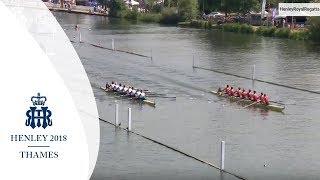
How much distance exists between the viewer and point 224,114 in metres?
18.3

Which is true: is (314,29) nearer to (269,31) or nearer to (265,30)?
(269,31)

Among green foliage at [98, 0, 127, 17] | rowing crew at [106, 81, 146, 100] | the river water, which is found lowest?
the river water

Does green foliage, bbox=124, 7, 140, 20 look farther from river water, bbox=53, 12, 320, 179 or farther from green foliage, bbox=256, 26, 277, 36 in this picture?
green foliage, bbox=256, 26, 277, 36

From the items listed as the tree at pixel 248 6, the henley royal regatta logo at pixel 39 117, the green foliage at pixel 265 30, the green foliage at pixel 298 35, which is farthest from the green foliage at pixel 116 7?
the henley royal regatta logo at pixel 39 117

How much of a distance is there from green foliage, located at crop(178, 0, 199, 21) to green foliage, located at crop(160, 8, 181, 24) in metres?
0.81

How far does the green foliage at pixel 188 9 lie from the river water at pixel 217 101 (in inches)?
402

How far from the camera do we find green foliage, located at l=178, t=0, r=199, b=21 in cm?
5091

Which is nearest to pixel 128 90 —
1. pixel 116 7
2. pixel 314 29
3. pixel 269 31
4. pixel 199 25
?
pixel 314 29

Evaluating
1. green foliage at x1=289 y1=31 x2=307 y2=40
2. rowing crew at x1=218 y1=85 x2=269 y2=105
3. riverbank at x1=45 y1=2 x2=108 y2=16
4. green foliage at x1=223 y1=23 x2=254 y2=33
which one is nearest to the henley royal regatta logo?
rowing crew at x1=218 y1=85 x2=269 y2=105

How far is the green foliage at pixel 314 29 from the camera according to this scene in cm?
3795

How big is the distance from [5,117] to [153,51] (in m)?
26.6

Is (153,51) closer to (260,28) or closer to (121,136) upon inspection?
(260,28)

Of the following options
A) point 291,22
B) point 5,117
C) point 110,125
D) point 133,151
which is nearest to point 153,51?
point 291,22

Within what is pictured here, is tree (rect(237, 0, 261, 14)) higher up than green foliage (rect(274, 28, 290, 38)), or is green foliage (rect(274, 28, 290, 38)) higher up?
tree (rect(237, 0, 261, 14))
